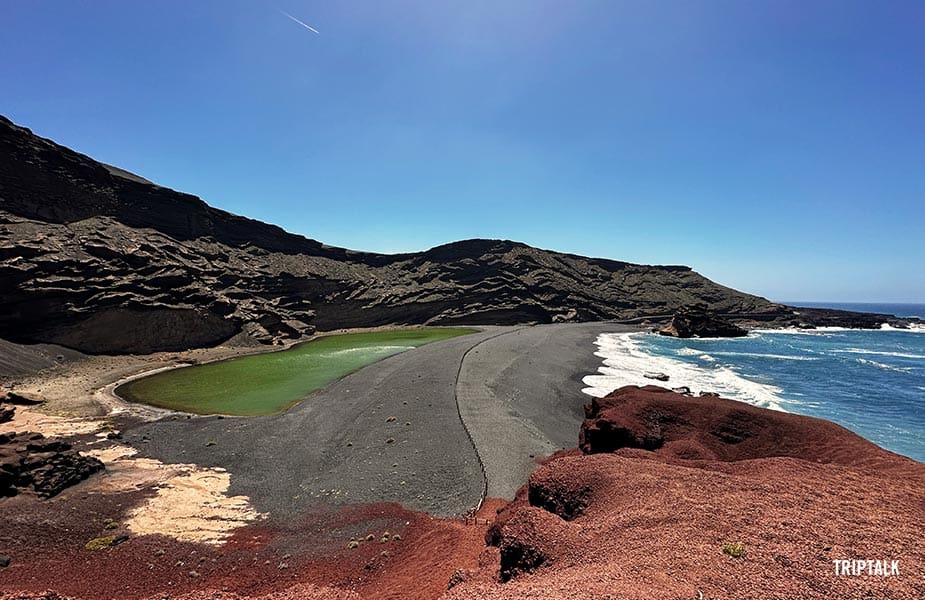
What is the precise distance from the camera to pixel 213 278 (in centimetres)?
6319

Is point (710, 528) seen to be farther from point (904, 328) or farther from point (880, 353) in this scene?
point (904, 328)

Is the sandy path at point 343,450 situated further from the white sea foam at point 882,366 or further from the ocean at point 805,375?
the white sea foam at point 882,366

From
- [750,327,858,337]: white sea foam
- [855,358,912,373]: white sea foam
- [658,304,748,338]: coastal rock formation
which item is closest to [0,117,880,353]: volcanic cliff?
[750,327,858,337]: white sea foam

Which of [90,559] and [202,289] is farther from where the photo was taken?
[202,289]

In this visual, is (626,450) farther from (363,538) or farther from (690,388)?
(690,388)

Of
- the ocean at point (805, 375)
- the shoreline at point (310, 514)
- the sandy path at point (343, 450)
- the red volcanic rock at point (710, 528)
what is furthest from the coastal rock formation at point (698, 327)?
the red volcanic rock at point (710, 528)

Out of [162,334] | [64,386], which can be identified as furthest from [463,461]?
[162,334]

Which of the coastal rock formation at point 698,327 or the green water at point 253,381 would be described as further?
the coastal rock formation at point 698,327

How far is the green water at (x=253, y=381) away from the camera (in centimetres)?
2870

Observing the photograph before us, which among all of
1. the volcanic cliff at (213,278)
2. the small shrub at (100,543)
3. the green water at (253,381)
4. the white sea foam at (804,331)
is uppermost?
the volcanic cliff at (213,278)

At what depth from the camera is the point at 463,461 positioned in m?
16.8

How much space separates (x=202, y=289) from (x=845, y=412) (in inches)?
2808

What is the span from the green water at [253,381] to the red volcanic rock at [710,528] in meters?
24.0

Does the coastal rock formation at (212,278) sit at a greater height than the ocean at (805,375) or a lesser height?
greater
